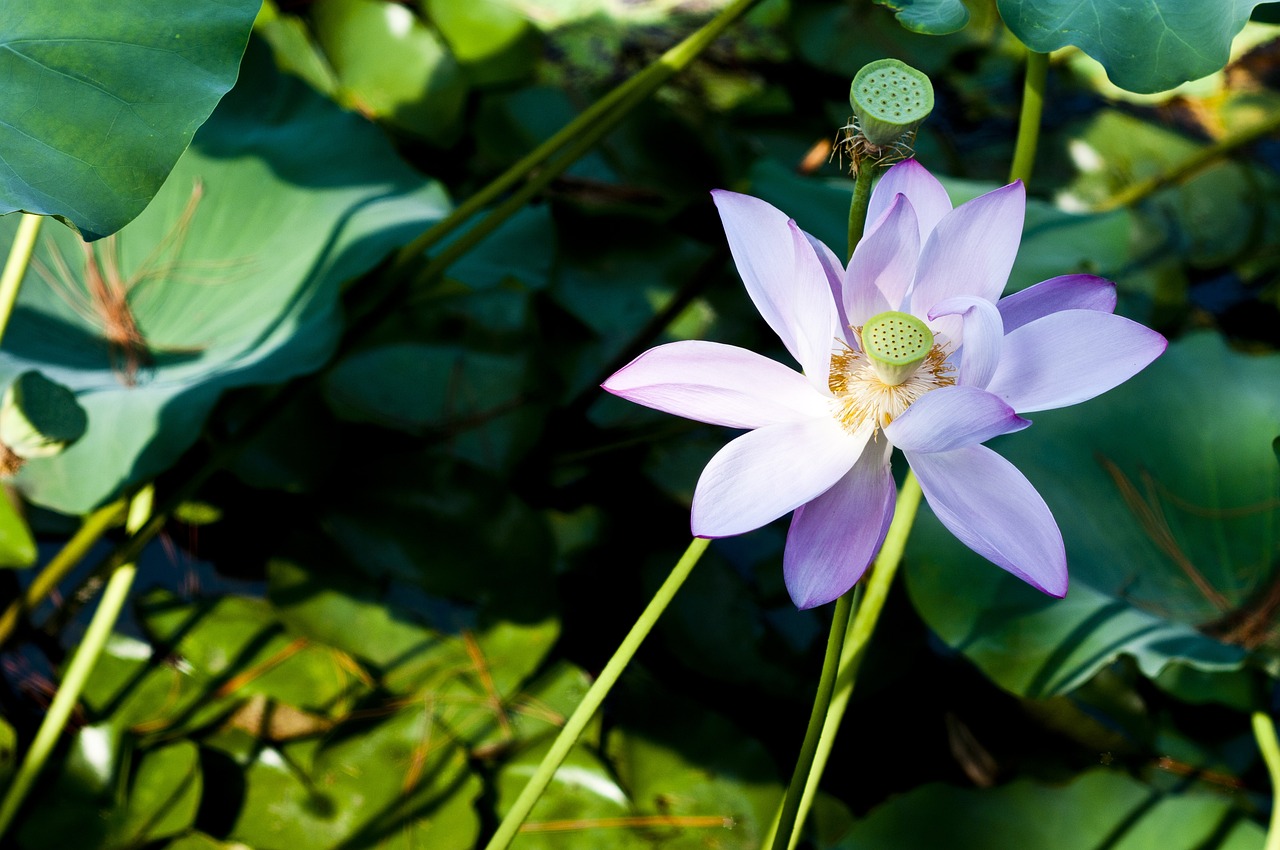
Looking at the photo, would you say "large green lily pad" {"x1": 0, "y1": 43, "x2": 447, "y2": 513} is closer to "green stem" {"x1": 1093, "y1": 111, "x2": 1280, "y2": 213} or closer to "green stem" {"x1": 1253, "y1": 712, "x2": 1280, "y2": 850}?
"green stem" {"x1": 1253, "y1": 712, "x2": 1280, "y2": 850}

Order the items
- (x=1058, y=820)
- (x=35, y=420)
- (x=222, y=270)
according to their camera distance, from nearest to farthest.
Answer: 1. (x=35, y=420)
2. (x=1058, y=820)
3. (x=222, y=270)

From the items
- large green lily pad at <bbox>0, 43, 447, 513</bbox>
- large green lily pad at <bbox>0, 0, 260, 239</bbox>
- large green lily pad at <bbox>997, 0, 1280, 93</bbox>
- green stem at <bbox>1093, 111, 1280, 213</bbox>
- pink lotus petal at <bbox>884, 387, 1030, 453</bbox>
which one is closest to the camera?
pink lotus petal at <bbox>884, 387, 1030, 453</bbox>

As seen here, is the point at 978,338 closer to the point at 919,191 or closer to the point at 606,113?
the point at 919,191

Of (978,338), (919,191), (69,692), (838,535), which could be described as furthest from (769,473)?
(69,692)

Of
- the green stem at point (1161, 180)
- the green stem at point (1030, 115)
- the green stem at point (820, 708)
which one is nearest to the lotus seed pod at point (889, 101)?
the green stem at point (820, 708)

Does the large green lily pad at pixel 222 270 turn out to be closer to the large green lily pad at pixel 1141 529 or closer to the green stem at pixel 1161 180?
the large green lily pad at pixel 1141 529

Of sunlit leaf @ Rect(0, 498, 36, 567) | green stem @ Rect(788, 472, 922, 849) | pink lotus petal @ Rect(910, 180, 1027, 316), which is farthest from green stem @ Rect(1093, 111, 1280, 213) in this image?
sunlit leaf @ Rect(0, 498, 36, 567)

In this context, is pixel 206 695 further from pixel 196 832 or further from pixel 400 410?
pixel 400 410

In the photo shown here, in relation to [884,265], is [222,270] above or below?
below
